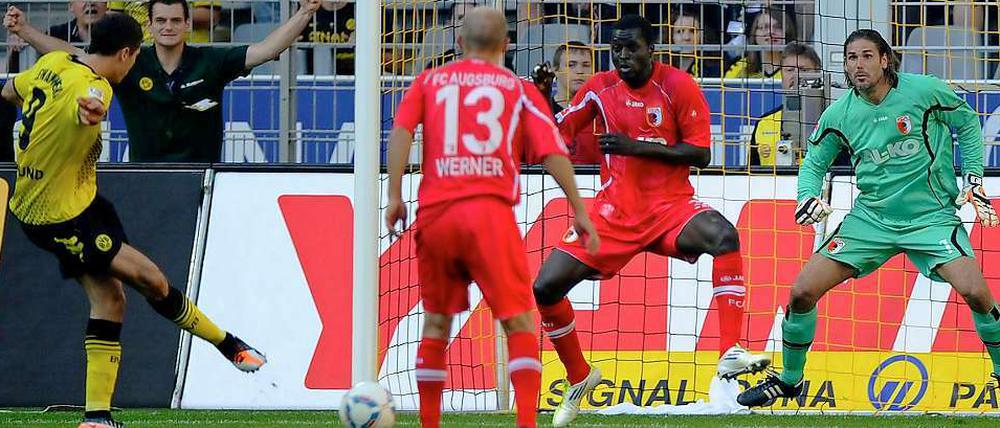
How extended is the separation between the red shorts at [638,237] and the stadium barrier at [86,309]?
2792 millimetres

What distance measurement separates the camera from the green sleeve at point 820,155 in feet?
29.0

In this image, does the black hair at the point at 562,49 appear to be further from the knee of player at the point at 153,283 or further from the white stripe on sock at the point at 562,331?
the knee of player at the point at 153,283

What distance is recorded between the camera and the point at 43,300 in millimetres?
10266

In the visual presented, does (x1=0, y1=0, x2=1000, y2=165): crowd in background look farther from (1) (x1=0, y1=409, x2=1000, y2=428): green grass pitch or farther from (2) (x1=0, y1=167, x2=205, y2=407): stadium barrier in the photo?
(1) (x1=0, y1=409, x2=1000, y2=428): green grass pitch

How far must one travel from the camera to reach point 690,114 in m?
8.71

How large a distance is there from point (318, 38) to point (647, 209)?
380cm

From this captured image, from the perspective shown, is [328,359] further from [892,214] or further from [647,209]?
[892,214]

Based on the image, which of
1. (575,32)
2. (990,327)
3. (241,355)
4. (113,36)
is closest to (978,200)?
(990,327)

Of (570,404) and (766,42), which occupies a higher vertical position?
(766,42)

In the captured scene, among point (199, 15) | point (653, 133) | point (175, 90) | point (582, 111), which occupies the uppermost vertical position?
point (199, 15)

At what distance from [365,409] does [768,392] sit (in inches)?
106

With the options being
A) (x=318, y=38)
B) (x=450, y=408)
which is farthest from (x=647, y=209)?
(x=318, y=38)

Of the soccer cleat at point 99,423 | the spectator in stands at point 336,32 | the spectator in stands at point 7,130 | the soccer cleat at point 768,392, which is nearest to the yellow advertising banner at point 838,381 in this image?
the soccer cleat at point 768,392

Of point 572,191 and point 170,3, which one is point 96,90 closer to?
point 572,191
